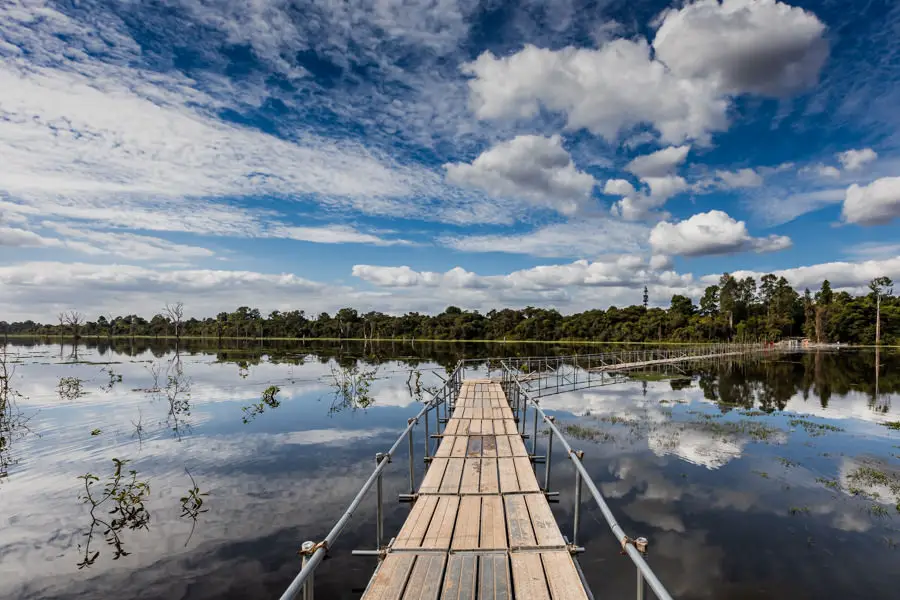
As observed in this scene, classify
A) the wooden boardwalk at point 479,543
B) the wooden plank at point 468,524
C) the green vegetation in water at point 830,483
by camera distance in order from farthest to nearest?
the green vegetation in water at point 830,483, the wooden plank at point 468,524, the wooden boardwalk at point 479,543

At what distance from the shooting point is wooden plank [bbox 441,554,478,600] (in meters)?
4.30

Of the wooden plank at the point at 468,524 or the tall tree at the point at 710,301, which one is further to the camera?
the tall tree at the point at 710,301

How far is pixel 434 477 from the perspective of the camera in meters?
7.69

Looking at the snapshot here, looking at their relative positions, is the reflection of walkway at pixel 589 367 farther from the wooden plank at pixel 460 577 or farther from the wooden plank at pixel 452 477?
the wooden plank at pixel 460 577

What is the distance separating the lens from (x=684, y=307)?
327 ft

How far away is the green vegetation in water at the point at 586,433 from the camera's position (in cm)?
1638

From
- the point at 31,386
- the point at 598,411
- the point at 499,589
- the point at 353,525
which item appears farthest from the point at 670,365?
the point at 31,386

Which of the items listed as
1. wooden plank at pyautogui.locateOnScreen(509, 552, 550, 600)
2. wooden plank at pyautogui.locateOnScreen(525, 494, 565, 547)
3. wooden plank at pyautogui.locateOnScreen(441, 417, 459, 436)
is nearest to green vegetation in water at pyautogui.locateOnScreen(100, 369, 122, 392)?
wooden plank at pyautogui.locateOnScreen(441, 417, 459, 436)

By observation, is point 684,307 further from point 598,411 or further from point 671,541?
point 671,541

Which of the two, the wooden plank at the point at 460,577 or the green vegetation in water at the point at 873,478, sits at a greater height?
the wooden plank at the point at 460,577

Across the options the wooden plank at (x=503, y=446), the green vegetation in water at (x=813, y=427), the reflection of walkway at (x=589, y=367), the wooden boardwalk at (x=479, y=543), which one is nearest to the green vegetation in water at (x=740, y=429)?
the green vegetation in water at (x=813, y=427)

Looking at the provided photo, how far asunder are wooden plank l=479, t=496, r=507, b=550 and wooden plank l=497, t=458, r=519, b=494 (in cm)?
38

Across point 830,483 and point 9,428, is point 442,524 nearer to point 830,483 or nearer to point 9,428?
point 830,483

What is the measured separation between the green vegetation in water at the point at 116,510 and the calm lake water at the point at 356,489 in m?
0.11
